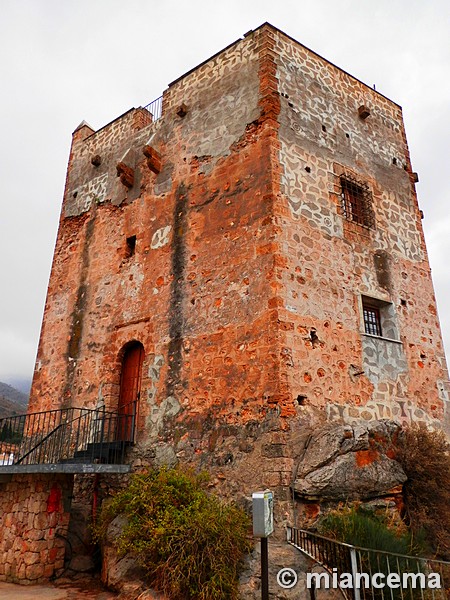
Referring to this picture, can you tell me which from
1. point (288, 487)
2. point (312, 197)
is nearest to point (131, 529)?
point (288, 487)

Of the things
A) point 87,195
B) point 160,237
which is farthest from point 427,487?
point 87,195

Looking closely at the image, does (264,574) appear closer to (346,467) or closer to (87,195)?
(346,467)

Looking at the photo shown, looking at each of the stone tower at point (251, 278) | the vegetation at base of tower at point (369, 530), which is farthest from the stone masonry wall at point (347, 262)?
the vegetation at base of tower at point (369, 530)

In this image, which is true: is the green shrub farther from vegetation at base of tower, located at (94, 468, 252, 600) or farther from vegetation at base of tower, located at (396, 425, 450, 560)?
vegetation at base of tower, located at (94, 468, 252, 600)

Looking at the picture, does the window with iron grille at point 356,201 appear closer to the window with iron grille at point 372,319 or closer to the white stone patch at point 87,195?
the window with iron grille at point 372,319

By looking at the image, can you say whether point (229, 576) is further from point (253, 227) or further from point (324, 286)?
point (253, 227)

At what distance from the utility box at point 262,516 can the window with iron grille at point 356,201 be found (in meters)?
7.36

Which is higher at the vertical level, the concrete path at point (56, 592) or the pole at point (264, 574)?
the pole at point (264, 574)

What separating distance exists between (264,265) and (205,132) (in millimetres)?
4189

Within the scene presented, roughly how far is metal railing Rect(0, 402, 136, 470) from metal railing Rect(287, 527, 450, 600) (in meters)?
4.83

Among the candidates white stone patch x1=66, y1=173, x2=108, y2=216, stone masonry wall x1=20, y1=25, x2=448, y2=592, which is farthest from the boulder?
white stone patch x1=66, y1=173, x2=108, y2=216

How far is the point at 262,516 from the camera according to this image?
5.00 m

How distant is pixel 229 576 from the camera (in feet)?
21.3

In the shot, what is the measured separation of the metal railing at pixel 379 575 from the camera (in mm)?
5910
